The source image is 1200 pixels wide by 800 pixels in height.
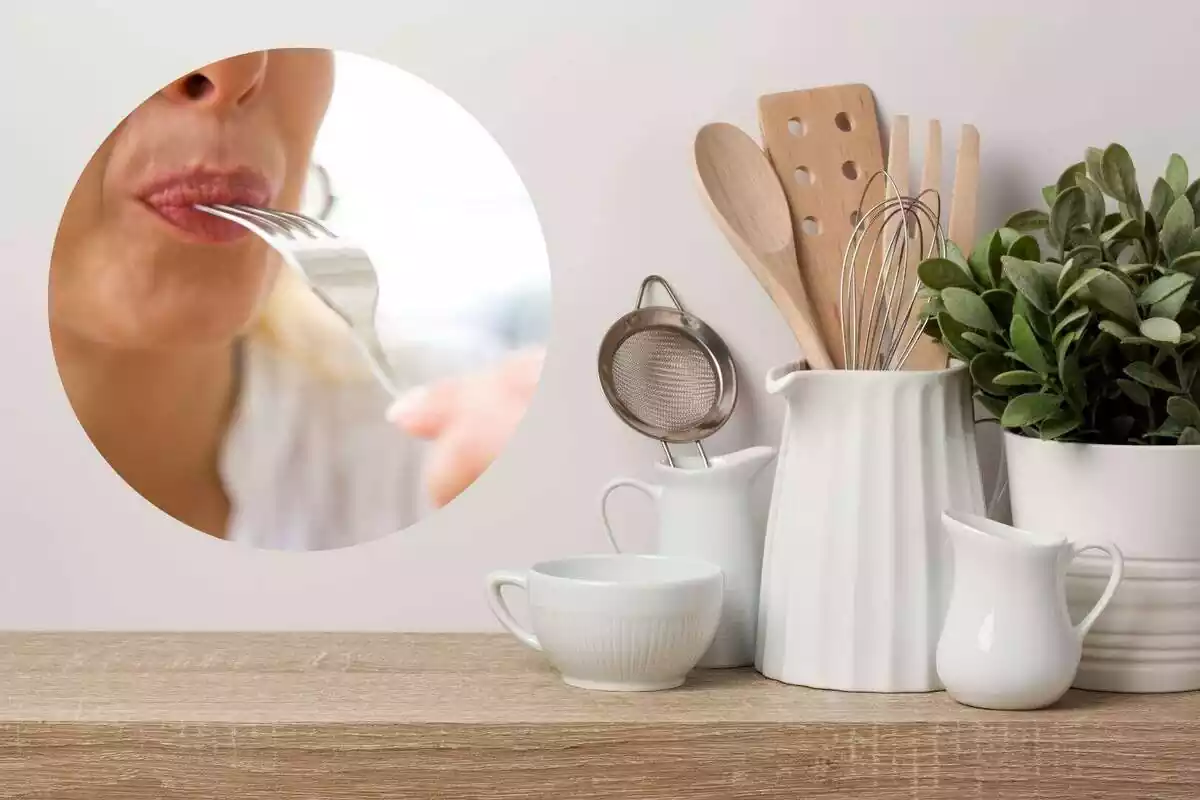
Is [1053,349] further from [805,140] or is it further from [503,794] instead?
[503,794]

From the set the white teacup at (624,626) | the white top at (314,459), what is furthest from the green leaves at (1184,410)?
the white top at (314,459)

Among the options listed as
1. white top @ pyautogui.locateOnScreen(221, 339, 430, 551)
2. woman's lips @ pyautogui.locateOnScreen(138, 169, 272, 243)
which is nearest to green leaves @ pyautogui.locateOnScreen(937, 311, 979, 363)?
white top @ pyautogui.locateOnScreen(221, 339, 430, 551)

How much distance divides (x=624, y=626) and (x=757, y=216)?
1.18 feet

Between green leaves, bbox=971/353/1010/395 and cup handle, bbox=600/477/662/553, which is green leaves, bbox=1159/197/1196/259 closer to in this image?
green leaves, bbox=971/353/1010/395

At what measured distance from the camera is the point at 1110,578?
87cm

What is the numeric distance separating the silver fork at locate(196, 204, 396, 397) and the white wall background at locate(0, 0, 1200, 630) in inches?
5.5

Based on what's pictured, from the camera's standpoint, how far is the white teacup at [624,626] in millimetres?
866

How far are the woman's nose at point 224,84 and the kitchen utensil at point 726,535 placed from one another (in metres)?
0.50

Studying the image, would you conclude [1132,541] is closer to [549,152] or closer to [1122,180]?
[1122,180]

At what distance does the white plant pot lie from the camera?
0.87m

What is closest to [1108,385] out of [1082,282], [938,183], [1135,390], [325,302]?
[1135,390]

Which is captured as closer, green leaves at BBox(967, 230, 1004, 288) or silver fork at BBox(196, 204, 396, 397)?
green leaves at BBox(967, 230, 1004, 288)

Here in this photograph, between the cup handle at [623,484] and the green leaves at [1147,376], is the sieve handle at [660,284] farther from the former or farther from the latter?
the green leaves at [1147,376]

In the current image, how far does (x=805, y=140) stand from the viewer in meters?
1.06
